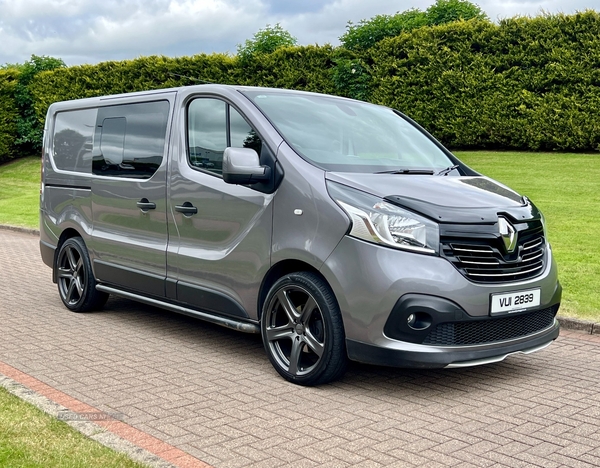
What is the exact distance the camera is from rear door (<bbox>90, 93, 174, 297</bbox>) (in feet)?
20.0

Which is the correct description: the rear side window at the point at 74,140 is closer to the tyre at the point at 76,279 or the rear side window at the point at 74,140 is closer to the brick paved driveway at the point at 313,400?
the tyre at the point at 76,279

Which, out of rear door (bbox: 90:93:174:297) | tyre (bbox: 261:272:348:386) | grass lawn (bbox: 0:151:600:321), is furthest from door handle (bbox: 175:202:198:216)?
grass lawn (bbox: 0:151:600:321)

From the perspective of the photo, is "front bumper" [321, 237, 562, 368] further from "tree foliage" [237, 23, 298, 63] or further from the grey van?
"tree foliage" [237, 23, 298, 63]

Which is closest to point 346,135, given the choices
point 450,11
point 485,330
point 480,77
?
point 485,330

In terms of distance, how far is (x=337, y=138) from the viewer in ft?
17.9

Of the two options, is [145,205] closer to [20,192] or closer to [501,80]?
[501,80]

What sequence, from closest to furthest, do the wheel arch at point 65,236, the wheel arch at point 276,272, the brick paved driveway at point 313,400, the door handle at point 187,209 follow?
the brick paved driveway at point 313,400 → the wheel arch at point 276,272 → the door handle at point 187,209 → the wheel arch at point 65,236

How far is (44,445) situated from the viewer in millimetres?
3645

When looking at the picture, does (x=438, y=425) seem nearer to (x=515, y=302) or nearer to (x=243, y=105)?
(x=515, y=302)

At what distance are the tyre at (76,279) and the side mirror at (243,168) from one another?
2.67 meters

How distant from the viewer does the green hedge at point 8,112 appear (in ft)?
102

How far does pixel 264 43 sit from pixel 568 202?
15937 millimetres

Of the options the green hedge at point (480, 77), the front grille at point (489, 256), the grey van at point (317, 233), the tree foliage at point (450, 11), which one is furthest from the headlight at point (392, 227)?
the tree foliage at point (450, 11)

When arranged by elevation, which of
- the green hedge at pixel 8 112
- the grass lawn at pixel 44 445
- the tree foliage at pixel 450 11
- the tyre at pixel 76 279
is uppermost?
the tree foliage at pixel 450 11
